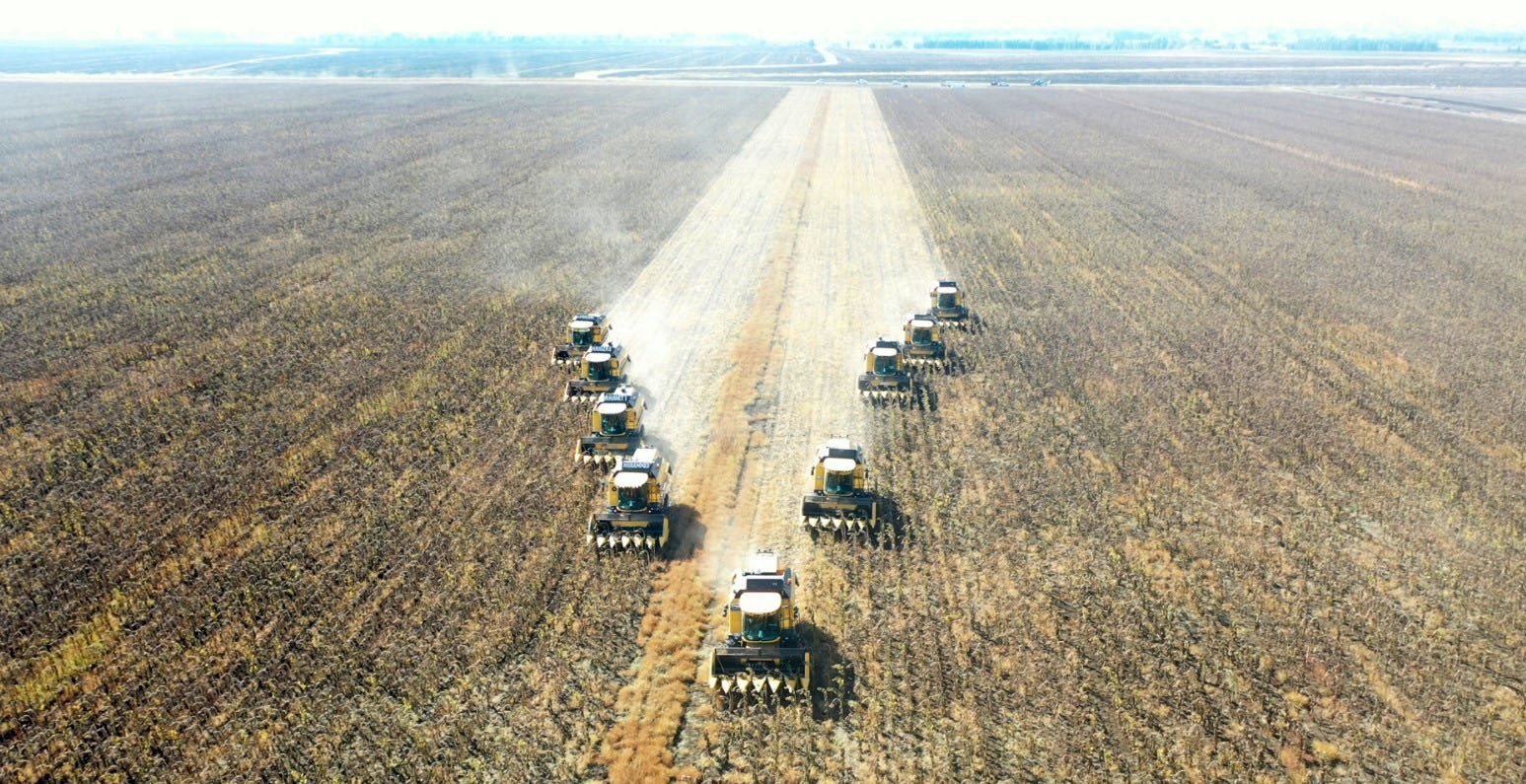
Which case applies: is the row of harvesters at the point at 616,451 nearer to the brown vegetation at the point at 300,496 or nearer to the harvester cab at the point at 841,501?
the brown vegetation at the point at 300,496

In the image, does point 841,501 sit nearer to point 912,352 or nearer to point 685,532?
point 685,532


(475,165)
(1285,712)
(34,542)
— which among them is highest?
(475,165)

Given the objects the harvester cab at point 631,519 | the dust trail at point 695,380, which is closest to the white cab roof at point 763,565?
the dust trail at point 695,380

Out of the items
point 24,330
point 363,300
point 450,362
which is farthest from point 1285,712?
point 24,330

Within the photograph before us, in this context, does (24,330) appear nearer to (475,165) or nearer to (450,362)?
(450,362)

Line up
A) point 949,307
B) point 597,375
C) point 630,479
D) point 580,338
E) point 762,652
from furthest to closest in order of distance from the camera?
point 949,307 → point 580,338 → point 597,375 → point 630,479 → point 762,652

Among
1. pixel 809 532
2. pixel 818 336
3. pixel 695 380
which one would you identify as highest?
pixel 818 336

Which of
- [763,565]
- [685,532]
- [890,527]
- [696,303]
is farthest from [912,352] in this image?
[763,565]
